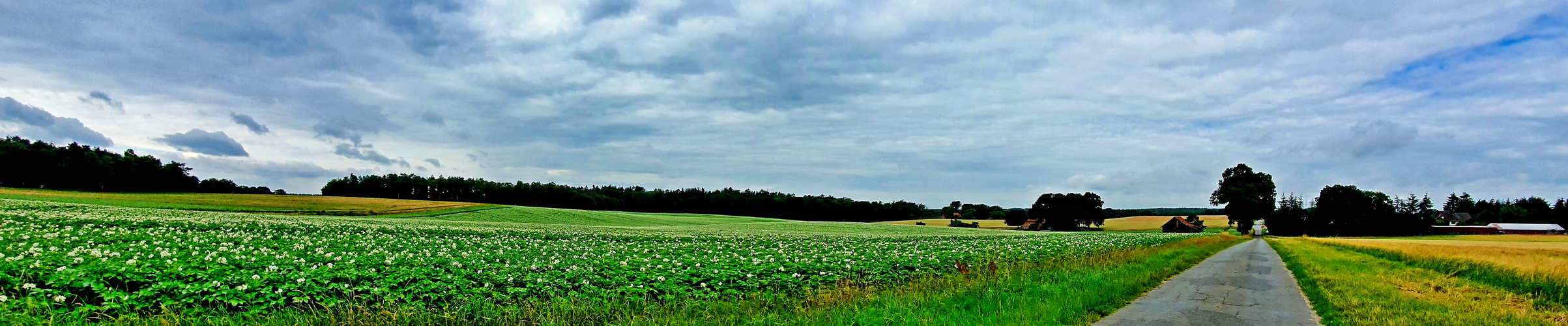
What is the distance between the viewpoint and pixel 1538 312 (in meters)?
10.2

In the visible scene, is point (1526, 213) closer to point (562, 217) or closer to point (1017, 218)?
point (1017, 218)

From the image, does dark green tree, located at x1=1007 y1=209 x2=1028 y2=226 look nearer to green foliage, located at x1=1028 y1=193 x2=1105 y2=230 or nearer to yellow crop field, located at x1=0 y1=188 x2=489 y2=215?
green foliage, located at x1=1028 y1=193 x2=1105 y2=230

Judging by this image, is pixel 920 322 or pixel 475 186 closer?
pixel 920 322

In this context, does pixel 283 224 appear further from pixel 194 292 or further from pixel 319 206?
pixel 319 206

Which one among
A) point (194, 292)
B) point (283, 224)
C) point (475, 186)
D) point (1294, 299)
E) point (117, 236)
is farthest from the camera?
point (475, 186)

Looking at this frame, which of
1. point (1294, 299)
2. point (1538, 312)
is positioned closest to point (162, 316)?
point (1294, 299)

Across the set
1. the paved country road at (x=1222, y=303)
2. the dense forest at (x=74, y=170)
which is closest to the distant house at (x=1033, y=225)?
the paved country road at (x=1222, y=303)

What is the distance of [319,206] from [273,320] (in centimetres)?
6212

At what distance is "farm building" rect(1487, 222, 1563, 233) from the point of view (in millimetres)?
95938

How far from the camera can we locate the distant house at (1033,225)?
327 feet

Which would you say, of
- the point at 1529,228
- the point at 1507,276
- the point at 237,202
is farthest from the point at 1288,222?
the point at 237,202

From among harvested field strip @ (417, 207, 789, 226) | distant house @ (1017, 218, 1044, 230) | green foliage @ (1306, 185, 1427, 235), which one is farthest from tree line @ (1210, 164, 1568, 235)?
harvested field strip @ (417, 207, 789, 226)

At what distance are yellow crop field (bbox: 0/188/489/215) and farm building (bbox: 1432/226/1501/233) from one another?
150 meters

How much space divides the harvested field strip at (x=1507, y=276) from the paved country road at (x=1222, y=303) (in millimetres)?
3805
